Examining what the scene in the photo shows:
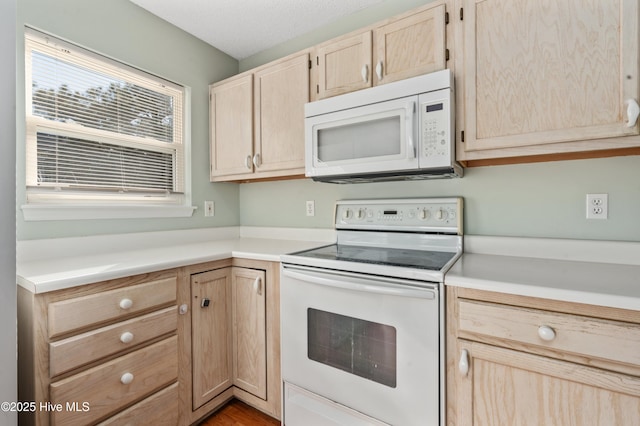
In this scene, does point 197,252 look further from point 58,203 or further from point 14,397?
point 14,397

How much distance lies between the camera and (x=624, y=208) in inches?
52.3

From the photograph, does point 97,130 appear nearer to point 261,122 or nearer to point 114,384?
point 261,122

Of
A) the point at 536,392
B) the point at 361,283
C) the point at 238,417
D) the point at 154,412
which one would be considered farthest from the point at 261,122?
the point at 536,392

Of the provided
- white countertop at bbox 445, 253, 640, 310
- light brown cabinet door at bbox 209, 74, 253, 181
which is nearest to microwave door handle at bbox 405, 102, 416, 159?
white countertop at bbox 445, 253, 640, 310

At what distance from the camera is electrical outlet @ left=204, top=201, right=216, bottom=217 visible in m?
2.37

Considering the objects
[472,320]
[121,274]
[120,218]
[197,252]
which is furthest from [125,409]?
[472,320]

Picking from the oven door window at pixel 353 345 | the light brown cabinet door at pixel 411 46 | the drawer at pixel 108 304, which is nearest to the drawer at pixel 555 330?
the oven door window at pixel 353 345

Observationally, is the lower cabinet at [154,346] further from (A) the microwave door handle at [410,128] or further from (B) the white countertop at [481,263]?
(A) the microwave door handle at [410,128]

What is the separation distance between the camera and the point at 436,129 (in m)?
1.39

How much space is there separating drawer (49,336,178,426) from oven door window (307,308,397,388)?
2.36 ft

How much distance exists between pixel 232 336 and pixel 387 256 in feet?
3.52

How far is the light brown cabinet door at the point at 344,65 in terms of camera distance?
1.63 metres

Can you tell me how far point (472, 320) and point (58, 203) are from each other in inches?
82.1

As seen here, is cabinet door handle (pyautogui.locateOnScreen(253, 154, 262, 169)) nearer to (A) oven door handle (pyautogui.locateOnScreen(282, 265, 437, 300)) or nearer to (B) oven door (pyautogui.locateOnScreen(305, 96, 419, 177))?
(B) oven door (pyautogui.locateOnScreen(305, 96, 419, 177))
